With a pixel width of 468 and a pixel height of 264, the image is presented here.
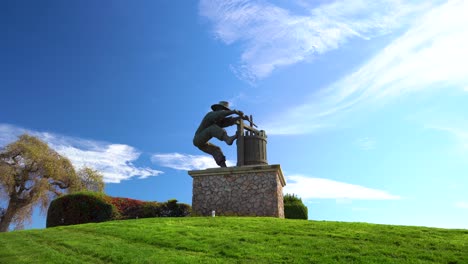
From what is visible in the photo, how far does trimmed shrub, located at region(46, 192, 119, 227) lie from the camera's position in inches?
648

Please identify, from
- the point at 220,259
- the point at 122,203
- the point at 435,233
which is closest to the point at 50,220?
the point at 122,203

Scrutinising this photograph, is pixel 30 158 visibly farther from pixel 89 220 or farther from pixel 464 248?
pixel 464 248

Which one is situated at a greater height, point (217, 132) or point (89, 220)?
point (217, 132)

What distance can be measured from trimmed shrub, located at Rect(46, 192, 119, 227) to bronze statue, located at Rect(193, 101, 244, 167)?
5.00 metres

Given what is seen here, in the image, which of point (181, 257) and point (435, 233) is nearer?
point (181, 257)

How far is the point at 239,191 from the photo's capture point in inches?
576

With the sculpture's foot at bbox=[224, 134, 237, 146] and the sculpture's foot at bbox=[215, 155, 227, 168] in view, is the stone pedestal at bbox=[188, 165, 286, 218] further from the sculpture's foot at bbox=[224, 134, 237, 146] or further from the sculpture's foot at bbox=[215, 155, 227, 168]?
the sculpture's foot at bbox=[224, 134, 237, 146]

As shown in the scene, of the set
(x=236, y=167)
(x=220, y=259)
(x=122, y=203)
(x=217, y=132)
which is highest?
(x=217, y=132)

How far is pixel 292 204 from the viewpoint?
18.3m

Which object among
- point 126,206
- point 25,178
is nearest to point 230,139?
point 126,206

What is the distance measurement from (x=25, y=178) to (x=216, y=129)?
55.0 ft

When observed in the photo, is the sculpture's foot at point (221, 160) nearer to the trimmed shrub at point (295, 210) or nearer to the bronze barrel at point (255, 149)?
the bronze barrel at point (255, 149)

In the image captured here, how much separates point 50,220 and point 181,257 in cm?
1175

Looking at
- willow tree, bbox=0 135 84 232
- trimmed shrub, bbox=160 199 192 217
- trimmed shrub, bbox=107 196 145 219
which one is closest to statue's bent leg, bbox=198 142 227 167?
trimmed shrub, bbox=160 199 192 217
